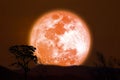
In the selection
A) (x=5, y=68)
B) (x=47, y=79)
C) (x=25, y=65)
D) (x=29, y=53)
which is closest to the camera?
(x=25, y=65)

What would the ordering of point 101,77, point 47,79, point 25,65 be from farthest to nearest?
point 47,79 < point 25,65 < point 101,77

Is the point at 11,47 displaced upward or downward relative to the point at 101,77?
upward

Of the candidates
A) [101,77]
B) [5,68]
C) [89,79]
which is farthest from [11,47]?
[89,79]

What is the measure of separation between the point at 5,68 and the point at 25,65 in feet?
229

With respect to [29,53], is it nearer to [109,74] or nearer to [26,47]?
[26,47]

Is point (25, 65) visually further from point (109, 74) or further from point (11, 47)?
point (109, 74)

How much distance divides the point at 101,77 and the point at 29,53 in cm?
2286

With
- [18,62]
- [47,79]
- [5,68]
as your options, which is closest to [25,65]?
[18,62]

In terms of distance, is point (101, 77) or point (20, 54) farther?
point (20, 54)

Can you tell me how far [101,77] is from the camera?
70.6m

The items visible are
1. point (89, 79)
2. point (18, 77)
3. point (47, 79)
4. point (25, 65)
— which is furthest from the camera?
point (89, 79)

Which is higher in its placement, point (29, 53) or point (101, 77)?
point (29, 53)

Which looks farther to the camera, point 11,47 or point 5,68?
point 5,68

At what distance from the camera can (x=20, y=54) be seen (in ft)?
291
